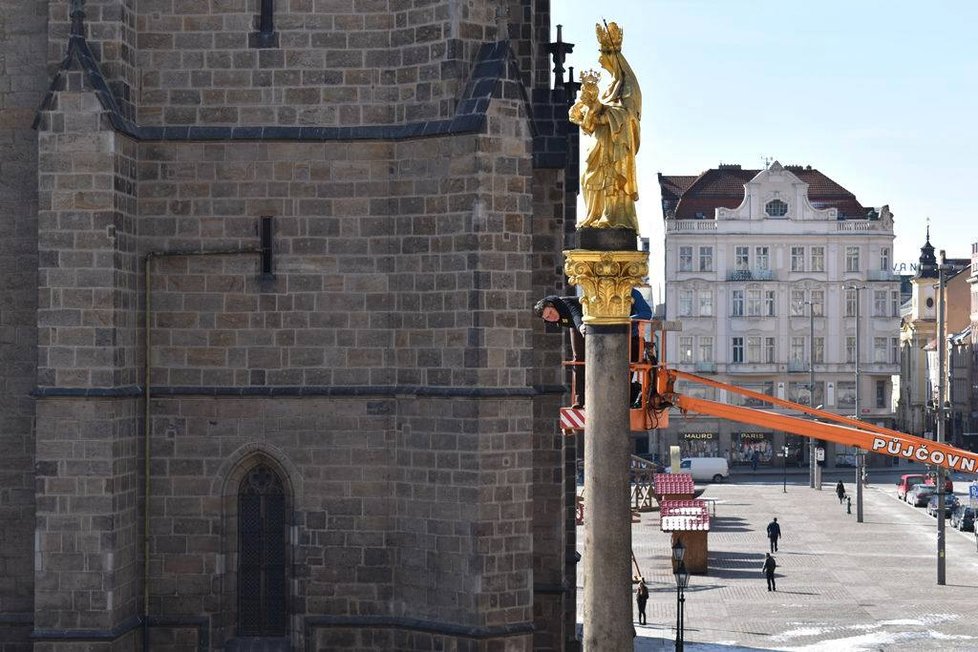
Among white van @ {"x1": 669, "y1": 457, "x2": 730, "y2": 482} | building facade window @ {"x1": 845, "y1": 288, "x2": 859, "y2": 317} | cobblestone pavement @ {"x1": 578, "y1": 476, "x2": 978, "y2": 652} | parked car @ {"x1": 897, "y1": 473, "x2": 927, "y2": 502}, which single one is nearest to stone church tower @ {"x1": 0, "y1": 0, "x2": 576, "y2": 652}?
cobblestone pavement @ {"x1": 578, "y1": 476, "x2": 978, "y2": 652}

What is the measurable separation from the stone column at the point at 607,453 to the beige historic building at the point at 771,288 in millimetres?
68175

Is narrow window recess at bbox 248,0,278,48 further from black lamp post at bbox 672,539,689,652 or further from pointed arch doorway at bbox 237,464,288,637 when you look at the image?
black lamp post at bbox 672,539,689,652

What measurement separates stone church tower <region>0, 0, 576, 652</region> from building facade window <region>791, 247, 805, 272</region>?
6476cm

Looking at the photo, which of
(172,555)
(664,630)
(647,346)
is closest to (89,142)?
(172,555)

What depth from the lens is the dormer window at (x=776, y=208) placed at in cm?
8444

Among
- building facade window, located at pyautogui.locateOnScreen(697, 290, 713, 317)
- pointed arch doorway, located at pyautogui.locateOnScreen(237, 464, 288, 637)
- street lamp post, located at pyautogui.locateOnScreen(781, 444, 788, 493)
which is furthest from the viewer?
building facade window, located at pyautogui.locateOnScreen(697, 290, 713, 317)

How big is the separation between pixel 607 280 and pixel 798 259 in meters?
70.3

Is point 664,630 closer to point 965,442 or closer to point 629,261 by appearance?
point 629,261

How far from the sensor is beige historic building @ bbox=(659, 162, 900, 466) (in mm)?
84375

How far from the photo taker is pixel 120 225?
70.8ft

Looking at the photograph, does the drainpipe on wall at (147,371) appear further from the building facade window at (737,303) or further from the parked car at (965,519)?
the building facade window at (737,303)

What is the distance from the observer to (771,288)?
84812 mm

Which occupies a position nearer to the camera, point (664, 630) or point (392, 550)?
point (392, 550)

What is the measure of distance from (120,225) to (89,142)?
110 centimetres
